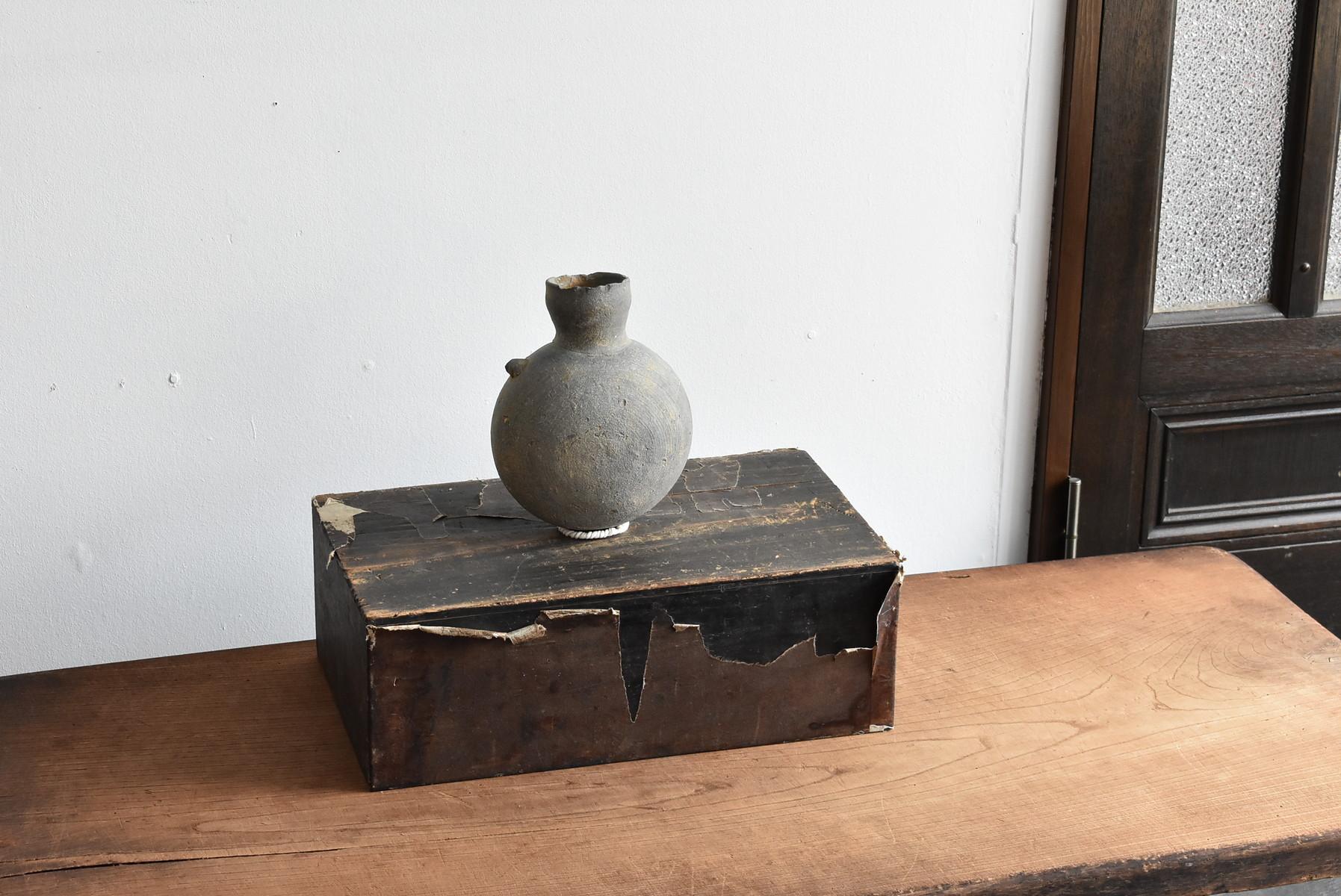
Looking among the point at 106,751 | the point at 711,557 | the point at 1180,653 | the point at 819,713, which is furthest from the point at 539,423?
the point at 1180,653

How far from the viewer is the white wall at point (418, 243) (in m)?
1.31

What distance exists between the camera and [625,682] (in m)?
1.13

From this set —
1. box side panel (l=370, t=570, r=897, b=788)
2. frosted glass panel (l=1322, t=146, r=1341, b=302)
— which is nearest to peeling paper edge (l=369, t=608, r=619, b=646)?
box side panel (l=370, t=570, r=897, b=788)

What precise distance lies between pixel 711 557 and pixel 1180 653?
1.65 feet

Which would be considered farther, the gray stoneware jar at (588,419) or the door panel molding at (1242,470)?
the door panel molding at (1242,470)

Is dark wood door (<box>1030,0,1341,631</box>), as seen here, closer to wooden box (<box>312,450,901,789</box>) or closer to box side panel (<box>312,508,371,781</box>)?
wooden box (<box>312,450,901,789</box>)

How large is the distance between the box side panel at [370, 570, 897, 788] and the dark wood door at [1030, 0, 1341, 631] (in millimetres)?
596

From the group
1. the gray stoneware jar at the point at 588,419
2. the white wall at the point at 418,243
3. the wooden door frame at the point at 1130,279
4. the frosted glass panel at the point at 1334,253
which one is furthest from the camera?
the frosted glass panel at the point at 1334,253

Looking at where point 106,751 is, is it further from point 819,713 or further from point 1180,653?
point 1180,653

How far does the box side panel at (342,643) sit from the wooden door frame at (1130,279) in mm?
882

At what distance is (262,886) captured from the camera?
3.20 ft

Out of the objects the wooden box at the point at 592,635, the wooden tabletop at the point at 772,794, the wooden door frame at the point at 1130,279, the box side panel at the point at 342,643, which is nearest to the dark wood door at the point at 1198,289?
the wooden door frame at the point at 1130,279

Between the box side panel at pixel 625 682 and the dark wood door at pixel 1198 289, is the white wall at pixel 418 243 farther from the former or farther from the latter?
the box side panel at pixel 625 682

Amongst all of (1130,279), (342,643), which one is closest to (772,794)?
(342,643)
